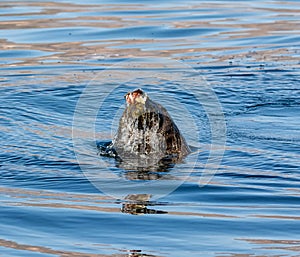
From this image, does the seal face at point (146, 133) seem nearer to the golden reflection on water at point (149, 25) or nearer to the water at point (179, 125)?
the water at point (179, 125)

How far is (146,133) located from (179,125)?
1.96 metres

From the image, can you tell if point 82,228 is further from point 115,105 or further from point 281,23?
point 281,23

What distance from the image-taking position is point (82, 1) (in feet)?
63.3

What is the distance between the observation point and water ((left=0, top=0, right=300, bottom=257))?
211 inches

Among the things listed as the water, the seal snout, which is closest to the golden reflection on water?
the water

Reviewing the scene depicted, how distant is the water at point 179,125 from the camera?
5.37 metres

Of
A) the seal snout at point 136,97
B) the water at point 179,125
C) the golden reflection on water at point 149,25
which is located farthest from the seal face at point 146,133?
the golden reflection on water at point 149,25

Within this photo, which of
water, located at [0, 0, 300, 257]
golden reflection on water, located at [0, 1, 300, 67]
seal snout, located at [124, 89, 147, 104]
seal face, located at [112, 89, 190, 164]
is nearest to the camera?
water, located at [0, 0, 300, 257]

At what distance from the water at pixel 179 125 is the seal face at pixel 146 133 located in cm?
20

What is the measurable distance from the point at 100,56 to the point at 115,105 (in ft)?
11.7

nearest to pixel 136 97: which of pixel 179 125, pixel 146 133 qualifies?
pixel 146 133

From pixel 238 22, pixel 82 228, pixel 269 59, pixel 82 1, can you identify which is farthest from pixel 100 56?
pixel 82 228

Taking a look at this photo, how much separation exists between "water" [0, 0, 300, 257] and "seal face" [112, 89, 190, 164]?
0.20 m

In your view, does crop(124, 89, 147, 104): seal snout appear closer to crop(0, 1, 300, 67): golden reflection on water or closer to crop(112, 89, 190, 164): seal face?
crop(112, 89, 190, 164): seal face
